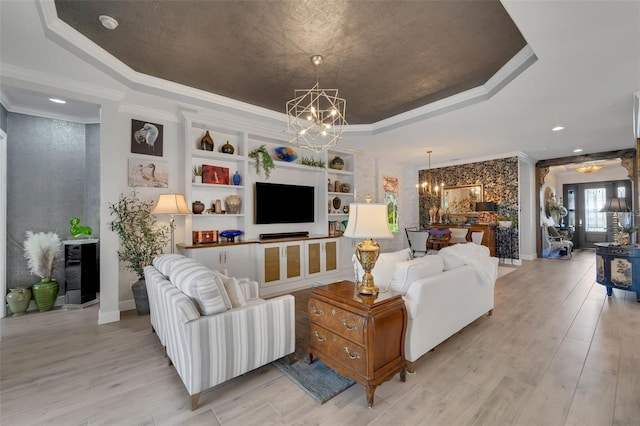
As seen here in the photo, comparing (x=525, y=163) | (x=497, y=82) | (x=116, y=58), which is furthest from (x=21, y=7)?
(x=525, y=163)

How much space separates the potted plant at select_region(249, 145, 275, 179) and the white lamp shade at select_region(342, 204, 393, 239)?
296 cm

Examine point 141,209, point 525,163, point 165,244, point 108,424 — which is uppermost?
point 525,163

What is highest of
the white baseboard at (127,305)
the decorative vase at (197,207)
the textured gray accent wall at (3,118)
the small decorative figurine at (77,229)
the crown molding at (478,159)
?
the crown molding at (478,159)

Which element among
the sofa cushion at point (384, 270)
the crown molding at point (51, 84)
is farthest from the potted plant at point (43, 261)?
the sofa cushion at point (384, 270)

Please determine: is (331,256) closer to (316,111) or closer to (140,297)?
(316,111)

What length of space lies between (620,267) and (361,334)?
4548 millimetres

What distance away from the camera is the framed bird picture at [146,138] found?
3.83 m

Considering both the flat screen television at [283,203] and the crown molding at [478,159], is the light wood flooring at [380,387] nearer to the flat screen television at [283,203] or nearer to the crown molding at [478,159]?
the flat screen television at [283,203]

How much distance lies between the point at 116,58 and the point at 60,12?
2.12 feet

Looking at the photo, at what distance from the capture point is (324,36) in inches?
99.0

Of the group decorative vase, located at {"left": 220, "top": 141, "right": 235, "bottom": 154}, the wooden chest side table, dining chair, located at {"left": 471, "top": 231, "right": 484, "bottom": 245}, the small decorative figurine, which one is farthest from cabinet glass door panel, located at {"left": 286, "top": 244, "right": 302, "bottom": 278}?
dining chair, located at {"left": 471, "top": 231, "right": 484, "bottom": 245}

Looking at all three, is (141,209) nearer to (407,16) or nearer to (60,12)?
(60,12)

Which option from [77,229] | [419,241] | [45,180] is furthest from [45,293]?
[419,241]

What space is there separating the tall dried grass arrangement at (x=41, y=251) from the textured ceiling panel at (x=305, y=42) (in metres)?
2.59
